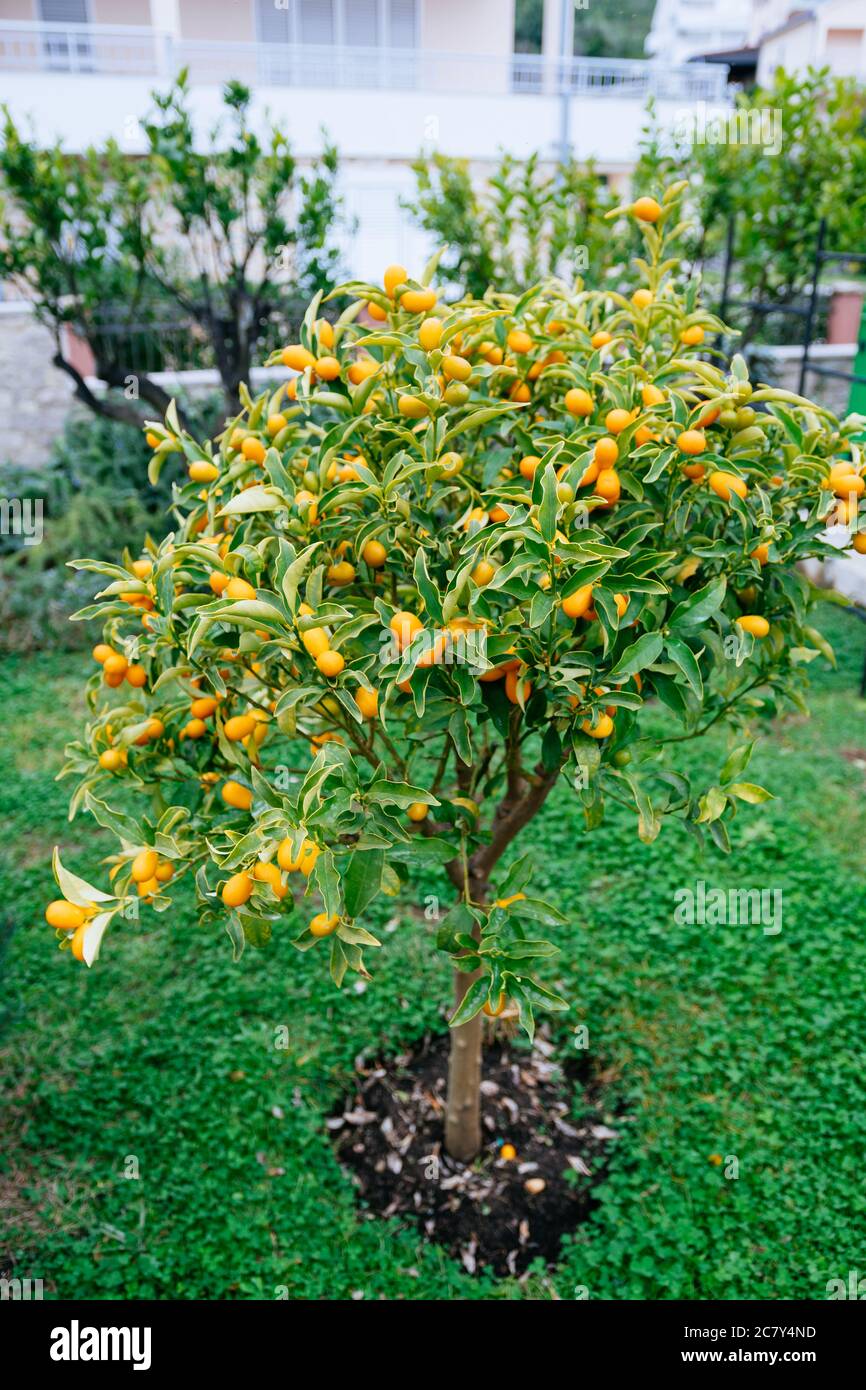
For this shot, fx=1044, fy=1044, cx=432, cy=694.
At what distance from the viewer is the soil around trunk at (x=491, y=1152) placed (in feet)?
8.07

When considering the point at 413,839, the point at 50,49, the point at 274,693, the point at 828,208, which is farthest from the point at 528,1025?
the point at 50,49

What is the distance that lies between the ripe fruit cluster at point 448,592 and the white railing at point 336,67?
37.4 feet

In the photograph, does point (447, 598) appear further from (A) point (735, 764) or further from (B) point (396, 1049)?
(B) point (396, 1049)

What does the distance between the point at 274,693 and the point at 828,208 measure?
4688mm

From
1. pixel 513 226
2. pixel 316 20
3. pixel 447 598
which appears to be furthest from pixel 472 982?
pixel 316 20

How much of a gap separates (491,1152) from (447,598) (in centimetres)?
175

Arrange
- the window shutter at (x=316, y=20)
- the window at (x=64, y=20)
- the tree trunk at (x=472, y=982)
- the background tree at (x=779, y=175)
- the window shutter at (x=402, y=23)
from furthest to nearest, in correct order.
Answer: the window shutter at (x=402, y=23) → the window shutter at (x=316, y=20) → the window at (x=64, y=20) → the background tree at (x=779, y=175) → the tree trunk at (x=472, y=982)

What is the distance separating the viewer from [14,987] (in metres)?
3.17

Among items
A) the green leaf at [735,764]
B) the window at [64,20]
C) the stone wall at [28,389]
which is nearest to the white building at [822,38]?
the window at [64,20]

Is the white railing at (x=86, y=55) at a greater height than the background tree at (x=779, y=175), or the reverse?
the white railing at (x=86, y=55)

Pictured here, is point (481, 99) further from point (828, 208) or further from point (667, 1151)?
point (667, 1151)

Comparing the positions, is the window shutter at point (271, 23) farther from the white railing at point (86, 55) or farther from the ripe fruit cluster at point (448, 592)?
the ripe fruit cluster at point (448, 592)

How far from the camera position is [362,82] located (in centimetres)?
1361

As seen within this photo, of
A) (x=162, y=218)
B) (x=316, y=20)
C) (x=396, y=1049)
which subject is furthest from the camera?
(x=316, y=20)
